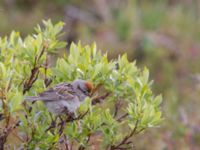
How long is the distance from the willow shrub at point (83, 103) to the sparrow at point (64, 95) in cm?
4

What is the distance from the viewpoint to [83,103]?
3.07m

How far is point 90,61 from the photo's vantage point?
326 centimetres

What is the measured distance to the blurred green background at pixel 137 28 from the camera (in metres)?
10.9

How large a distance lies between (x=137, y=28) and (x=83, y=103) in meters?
9.09

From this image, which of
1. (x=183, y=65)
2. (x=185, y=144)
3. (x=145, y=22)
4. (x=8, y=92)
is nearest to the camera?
(x=8, y=92)

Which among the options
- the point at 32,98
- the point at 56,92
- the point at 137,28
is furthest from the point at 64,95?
the point at 137,28

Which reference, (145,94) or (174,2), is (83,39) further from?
(145,94)

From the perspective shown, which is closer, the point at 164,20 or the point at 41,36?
the point at 41,36

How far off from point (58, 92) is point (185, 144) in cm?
308

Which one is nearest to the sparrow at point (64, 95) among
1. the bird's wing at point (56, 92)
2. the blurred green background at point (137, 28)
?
the bird's wing at point (56, 92)

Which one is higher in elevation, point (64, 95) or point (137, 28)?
point (137, 28)

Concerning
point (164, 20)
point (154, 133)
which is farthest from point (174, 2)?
point (154, 133)

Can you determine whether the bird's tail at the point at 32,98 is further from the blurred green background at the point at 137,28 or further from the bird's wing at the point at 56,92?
the blurred green background at the point at 137,28

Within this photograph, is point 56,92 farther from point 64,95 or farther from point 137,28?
point 137,28
